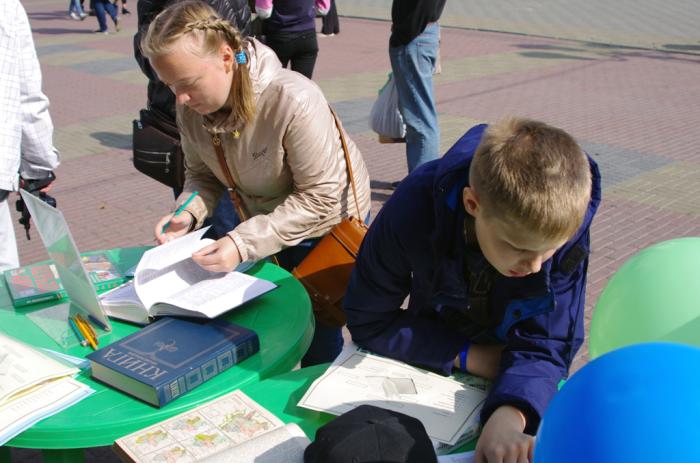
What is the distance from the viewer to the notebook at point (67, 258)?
1955 mm

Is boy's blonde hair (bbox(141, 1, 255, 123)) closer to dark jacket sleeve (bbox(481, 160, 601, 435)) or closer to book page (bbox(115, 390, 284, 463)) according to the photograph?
book page (bbox(115, 390, 284, 463))

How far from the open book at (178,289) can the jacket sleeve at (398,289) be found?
1.32 feet

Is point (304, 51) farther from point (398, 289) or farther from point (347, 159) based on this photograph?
point (398, 289)

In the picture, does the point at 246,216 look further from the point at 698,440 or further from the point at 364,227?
the point at 698,440

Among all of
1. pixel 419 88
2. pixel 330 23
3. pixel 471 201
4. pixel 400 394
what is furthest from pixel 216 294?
pixel 330 23

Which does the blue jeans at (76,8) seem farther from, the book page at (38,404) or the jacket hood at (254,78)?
the book page at (38,404)

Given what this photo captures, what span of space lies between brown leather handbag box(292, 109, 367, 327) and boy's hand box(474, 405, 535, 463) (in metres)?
0.95

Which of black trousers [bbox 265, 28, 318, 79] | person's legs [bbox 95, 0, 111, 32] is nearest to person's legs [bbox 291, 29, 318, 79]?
black trousers [bbox 265, 28, 318, 79]

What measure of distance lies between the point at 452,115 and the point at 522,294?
21.9ft

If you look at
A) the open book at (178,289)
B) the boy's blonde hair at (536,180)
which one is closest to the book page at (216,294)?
the open book at (178,289)

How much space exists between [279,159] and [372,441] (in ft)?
4.16

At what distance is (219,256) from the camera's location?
2279 millimetres

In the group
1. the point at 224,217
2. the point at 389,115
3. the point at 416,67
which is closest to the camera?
the point at 224,217

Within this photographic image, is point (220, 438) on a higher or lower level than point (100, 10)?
higher
